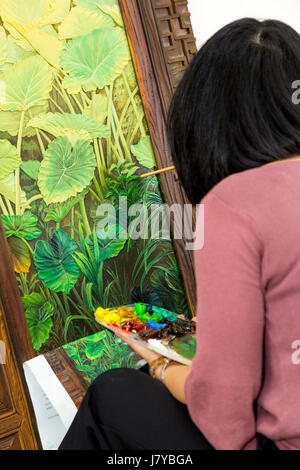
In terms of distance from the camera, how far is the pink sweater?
2.43 feet

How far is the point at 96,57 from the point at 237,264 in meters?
1.35

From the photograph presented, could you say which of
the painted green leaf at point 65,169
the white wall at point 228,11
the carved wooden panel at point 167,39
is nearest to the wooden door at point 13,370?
the painted green leaf at point 65,169

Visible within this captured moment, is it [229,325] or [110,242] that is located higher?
[229,325]

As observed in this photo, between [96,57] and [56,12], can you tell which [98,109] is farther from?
[56,12]

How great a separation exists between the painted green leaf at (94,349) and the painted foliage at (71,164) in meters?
0.20

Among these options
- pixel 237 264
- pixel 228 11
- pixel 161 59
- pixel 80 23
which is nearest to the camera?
pixel 237 264

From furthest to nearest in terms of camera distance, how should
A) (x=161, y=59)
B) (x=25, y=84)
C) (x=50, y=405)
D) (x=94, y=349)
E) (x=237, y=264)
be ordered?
(x=161, y=59) < (x=25, y=84) < (x=94, y=349) < (x=50, y=405) < (x=237, y=264)

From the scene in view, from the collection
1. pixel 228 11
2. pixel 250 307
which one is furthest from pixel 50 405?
pixel 228 11

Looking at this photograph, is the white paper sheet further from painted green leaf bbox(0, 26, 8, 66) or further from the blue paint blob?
painted green leaf bbox(0, 26, 8, 66)

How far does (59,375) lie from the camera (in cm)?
145

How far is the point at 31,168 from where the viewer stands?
1.73 metres

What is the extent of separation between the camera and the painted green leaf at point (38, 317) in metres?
1.72
